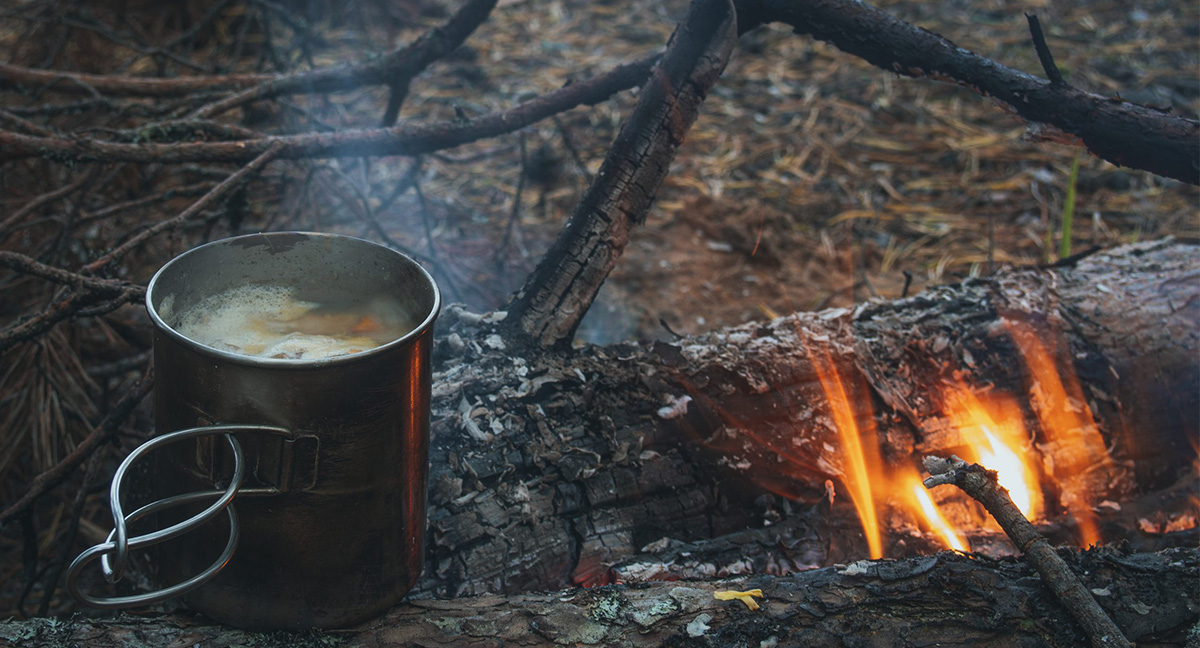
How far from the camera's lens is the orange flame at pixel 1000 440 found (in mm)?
1914

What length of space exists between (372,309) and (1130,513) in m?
1.88

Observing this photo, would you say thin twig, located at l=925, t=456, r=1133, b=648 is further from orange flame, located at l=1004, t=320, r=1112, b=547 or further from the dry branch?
the dry branch

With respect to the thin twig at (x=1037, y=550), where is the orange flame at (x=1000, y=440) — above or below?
above

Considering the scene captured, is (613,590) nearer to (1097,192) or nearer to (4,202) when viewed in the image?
(4,202)

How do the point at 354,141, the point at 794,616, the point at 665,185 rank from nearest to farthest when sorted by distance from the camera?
the point at 794,616
the point at 354,141
the point at 665,185

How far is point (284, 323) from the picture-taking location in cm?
133

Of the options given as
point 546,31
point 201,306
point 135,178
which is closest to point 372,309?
point 201,306

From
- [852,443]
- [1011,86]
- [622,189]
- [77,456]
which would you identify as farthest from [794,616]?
[77,456]

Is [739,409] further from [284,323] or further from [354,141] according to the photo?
[354,141]

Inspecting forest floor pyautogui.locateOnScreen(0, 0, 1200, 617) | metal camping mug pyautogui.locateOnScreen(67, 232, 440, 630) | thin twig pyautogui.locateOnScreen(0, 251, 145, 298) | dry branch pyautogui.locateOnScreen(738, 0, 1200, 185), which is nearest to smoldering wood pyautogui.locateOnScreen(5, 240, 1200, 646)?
metal camping mug pyautogui.locateOnScreen(67, 232, 440, 630)

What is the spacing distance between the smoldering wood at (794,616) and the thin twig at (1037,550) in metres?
0.03

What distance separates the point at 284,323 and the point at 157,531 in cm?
42

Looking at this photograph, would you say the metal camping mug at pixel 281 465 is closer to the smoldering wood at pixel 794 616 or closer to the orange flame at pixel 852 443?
the smoldering wood at pixel 794 616

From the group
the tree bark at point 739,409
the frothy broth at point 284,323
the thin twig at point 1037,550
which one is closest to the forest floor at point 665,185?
the tree bark at point 739,409
